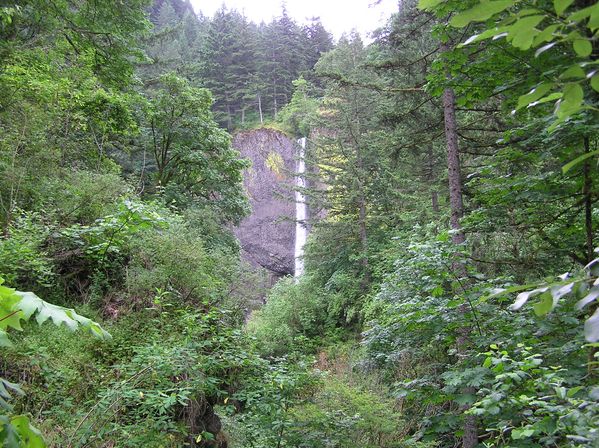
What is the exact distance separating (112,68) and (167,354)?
6.59m

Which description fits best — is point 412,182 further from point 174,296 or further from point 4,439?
point 4,439

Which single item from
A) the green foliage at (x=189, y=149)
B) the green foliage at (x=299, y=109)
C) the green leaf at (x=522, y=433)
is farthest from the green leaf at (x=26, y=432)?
the green foliage at (x=299, y=109)

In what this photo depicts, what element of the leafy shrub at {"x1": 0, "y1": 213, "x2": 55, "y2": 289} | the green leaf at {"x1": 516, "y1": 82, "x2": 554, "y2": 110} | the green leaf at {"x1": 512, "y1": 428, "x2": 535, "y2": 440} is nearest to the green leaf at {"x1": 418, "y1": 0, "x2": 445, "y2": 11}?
the green leaf at {"x1": 516, "y1": 82, "x2": 554, "y2": 110}

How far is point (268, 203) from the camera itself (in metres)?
30.0

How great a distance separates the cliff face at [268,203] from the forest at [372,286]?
613 inches

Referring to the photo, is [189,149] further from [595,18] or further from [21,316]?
[595,18]

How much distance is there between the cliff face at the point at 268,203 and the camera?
28000 millimetres

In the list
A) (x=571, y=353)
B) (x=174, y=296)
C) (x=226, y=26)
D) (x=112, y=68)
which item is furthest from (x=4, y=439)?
(x=226, y=26)

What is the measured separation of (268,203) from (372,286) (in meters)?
18.3

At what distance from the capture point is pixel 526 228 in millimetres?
4707

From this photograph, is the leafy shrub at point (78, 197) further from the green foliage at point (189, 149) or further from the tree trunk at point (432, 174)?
the tree trunk at point (432, 174)

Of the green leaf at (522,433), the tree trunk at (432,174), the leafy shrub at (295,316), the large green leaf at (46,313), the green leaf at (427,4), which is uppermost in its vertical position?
the tree trunk at (432,174)

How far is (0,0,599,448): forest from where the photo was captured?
1.93 meters

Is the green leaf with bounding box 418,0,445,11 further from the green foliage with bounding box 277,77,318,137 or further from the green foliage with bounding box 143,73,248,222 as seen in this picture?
the green foliage with bounding box 277,77,318,137
